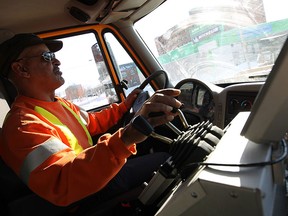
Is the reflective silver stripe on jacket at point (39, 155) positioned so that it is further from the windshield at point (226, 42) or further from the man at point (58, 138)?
the windshield at point (226, 42)

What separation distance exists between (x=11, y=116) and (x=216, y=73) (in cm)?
151

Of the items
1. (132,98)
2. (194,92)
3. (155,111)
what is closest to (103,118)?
(132,98)

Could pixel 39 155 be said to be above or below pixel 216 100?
above

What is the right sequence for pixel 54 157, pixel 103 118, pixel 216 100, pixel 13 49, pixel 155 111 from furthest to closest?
1. pixel 103 118
2. pixel 216 100
3. pixel 13 49
4. pixel 54 157
5. pixel 155 111

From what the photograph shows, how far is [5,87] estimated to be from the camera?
7.09ft

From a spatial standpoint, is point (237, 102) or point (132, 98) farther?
point (132, 98)

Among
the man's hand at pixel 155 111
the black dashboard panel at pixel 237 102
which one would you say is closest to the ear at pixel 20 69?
the man's hand at pixel 155 111

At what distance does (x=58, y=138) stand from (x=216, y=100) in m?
1.07

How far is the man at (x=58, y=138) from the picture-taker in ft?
3.59

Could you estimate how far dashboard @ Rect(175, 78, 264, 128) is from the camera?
1760 mm

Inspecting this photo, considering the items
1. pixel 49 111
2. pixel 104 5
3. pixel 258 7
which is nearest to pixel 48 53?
pixel 49 111

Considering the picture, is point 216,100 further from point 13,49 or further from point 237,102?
point 13,49

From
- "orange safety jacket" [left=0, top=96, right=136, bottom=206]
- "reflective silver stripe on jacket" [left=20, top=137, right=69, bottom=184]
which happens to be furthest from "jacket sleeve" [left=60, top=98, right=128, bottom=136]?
"reflective silver stripe on jacket" [left=20, top=137, right=69, bottom=184]

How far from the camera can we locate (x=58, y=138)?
1386mm
